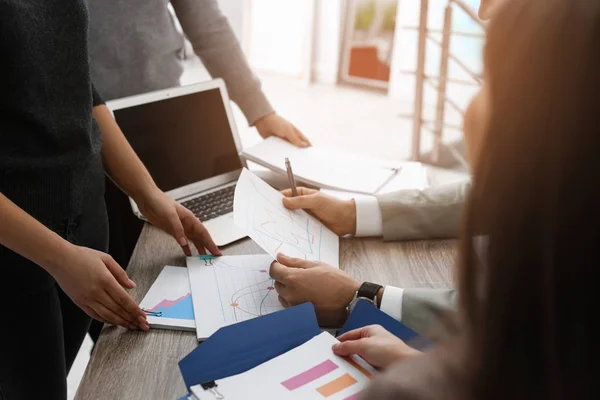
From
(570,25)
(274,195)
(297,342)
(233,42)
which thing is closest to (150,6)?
(233,42)

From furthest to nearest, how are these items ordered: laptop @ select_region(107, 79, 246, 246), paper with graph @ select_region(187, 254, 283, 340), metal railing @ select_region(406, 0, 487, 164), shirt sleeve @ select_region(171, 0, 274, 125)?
metal railing @ select_region(406, 0, 487, 164), shirt sleeve @ select_region(171, 0, 274, 125), laptop @ select_region(107, 79, 246, 246), paper with graph @ select_region(187, 254, 283, 340)

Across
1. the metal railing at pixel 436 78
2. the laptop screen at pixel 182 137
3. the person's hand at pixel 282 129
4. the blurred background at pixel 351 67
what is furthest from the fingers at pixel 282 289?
the blurred background at pixel 351 67

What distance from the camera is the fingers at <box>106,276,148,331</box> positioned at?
948 mm

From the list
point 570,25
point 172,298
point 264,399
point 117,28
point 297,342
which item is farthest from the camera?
point 117,28

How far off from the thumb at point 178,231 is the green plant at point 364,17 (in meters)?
3.87

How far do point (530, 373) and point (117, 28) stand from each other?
49.7 inches

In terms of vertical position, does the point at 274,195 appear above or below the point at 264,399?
above

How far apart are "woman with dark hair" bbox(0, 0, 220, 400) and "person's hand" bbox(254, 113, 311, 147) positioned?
459 millimetres

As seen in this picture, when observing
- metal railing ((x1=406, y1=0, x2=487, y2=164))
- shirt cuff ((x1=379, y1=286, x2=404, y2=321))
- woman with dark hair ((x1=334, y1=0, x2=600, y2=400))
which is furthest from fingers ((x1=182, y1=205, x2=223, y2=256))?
metal railing ((x1=406, y1=0, x2=487, y2=164))

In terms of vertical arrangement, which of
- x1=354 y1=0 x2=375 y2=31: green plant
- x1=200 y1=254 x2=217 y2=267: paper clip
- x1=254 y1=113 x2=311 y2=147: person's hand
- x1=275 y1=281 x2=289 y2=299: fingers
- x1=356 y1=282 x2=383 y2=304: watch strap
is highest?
x1=354 y1=0 x2=375 y2=31: green plant

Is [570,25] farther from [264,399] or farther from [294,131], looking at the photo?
[294,131]

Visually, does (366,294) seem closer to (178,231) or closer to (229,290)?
(229,290)

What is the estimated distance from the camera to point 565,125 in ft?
1.60

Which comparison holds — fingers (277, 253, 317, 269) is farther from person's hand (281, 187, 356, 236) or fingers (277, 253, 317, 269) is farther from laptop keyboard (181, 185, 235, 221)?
laptop keyboard (181, 185, 235, 221)
